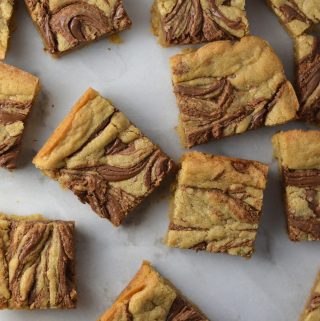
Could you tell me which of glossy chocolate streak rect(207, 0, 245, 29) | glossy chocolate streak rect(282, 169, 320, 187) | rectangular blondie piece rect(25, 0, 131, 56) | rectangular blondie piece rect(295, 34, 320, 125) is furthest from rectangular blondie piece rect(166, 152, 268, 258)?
rectangular blondie piece rect(25, 0, 131, 56)

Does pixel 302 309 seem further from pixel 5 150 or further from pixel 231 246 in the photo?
pixel 5 150

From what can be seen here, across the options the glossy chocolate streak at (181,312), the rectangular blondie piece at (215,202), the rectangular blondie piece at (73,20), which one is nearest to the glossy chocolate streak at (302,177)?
the rectangular blondie piece at (215,202)

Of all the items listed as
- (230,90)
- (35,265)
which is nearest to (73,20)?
(230,90)

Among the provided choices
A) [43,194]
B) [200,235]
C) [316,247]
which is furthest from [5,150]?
[316,247]

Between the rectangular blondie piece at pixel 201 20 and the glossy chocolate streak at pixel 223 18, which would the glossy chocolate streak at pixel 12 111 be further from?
the glossy chocolate streak at pixel 223 18

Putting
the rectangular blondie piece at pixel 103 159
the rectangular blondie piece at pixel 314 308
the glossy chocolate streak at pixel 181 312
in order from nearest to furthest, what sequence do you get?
the rectangular blondie piece at pixel 103 159 < the glossy chocolate streak at pixel 181 312 < the rectangular blondie piece at pixel 314 308
